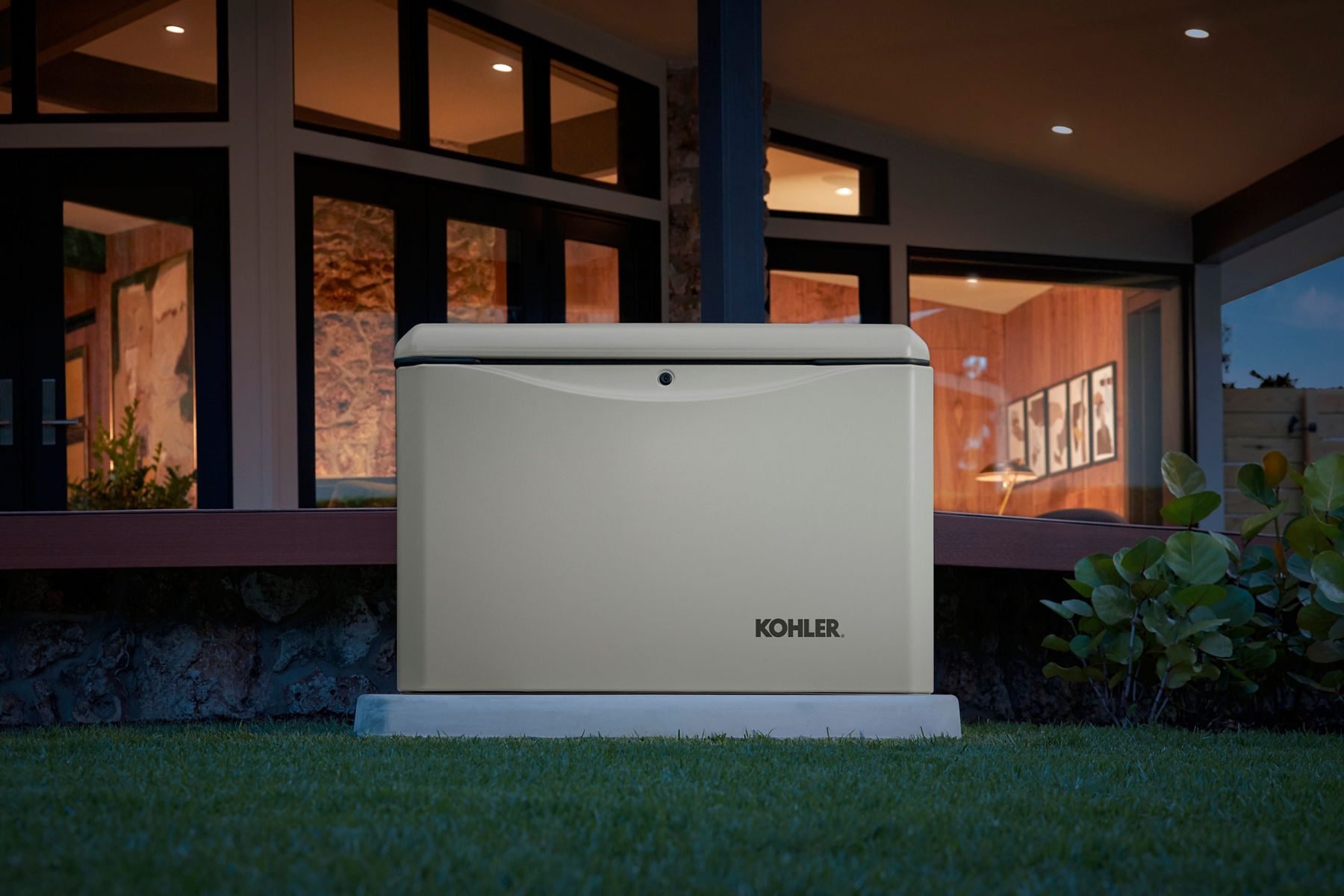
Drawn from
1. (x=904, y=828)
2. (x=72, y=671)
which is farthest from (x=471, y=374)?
(x=72, y=671)

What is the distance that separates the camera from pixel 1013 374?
7363 millimetres

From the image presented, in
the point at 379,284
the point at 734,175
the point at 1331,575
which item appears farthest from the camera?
the point at 379,284

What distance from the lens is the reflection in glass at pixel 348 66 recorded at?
5.01 metres

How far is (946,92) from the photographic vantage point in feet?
20.1

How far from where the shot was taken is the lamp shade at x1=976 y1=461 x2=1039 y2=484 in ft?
23.6

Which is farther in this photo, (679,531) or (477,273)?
(477,273)

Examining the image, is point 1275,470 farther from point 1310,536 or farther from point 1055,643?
point 1055,643

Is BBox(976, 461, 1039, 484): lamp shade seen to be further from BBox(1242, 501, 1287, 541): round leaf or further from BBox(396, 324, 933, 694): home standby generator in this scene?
BBox(396, 324, 933, 694): home standby generator

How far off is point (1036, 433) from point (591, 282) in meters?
3.30

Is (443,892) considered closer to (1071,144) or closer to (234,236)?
(234,236)

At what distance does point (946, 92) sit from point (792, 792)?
5.87 meters

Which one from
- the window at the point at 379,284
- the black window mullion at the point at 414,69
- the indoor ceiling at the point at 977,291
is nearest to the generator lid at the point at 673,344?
the window at the point at 379,284

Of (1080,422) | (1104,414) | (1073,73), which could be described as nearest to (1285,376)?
(1104,414)

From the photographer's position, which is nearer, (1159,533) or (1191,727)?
(1191,727)
